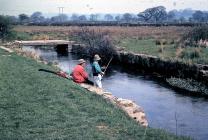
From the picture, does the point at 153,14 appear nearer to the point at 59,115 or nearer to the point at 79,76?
the point at 79,76

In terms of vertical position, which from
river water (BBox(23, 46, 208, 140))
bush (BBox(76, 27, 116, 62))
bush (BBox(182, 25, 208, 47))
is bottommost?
river water (BBox(23, 46, 208, 140))

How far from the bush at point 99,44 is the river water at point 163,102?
706 cm

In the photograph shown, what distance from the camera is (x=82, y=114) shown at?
11.9 meters

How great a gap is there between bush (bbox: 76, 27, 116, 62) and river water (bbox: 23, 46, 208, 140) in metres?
7.06

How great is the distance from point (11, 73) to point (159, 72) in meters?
13.8

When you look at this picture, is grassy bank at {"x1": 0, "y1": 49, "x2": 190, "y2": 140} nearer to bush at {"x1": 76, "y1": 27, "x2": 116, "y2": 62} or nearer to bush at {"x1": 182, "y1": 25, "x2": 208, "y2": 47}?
bush at {"x1": 76, "y1": 27, "x2": 116, "y2": 62}

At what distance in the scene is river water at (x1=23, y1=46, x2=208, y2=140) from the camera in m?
15.9

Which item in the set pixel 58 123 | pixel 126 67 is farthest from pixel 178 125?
pixel 126 67

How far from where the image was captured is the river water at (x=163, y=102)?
624 inches

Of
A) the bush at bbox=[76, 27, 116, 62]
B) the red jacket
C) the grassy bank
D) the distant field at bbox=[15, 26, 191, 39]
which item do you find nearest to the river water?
the grassy bank

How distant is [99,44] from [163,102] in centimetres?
1997

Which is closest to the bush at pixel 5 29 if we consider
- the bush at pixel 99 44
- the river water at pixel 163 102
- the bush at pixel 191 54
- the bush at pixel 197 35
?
the bush at pixel 99 44

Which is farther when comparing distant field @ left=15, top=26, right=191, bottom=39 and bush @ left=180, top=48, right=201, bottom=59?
distant field @ left=15, top=26, right=191, bottom=39

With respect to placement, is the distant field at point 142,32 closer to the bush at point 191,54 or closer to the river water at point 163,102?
the bush at point 191,54
